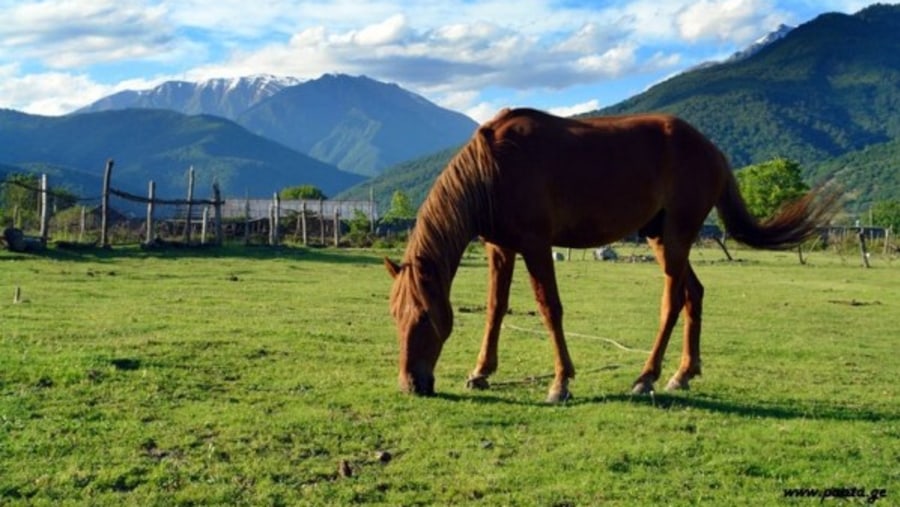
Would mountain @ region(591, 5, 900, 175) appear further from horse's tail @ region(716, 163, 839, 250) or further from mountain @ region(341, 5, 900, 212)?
horse's tail @ region(716, 163, 839, 250)

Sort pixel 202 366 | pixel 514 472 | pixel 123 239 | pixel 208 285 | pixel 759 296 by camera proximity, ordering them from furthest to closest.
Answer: pixel 123 239 → pixel 759 296 → pixel 208 285 → pixel 202 366 → pixel 514 472

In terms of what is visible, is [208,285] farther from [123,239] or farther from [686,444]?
[123,239]

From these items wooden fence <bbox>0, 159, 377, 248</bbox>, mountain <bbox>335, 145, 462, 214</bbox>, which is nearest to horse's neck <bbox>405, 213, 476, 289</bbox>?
wooden fence <bbox>0, 159, 377, 248</bbox>

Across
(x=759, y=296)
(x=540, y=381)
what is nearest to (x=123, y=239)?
(x=759, y=296)

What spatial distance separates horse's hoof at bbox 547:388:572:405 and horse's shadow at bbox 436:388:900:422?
0.16ft

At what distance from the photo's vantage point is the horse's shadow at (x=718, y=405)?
716cm

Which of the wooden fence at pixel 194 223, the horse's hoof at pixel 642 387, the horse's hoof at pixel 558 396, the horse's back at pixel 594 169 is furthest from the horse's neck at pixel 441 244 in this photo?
the wooden fence at pixel 194 223

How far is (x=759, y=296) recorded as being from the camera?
21.0 m

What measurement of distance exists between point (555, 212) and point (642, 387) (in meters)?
1.73

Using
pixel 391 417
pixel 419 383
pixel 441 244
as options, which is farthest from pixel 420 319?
pixel 391 417

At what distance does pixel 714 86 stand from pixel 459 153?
6142 inches

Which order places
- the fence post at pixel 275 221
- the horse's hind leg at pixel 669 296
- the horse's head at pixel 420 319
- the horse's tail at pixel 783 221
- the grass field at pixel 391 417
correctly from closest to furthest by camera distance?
the grass field at pixel 391 417
the horse's head at pixel 420 319
the horse's hind leg at pixel 669 296
the horse's tail at pixel 783 221
the fence post at pixel 275 221

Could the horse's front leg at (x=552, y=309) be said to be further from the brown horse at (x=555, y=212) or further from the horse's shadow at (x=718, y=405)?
the horse's shadow at (x=718, y=405)

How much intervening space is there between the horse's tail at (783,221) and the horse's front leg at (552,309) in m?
2.27
